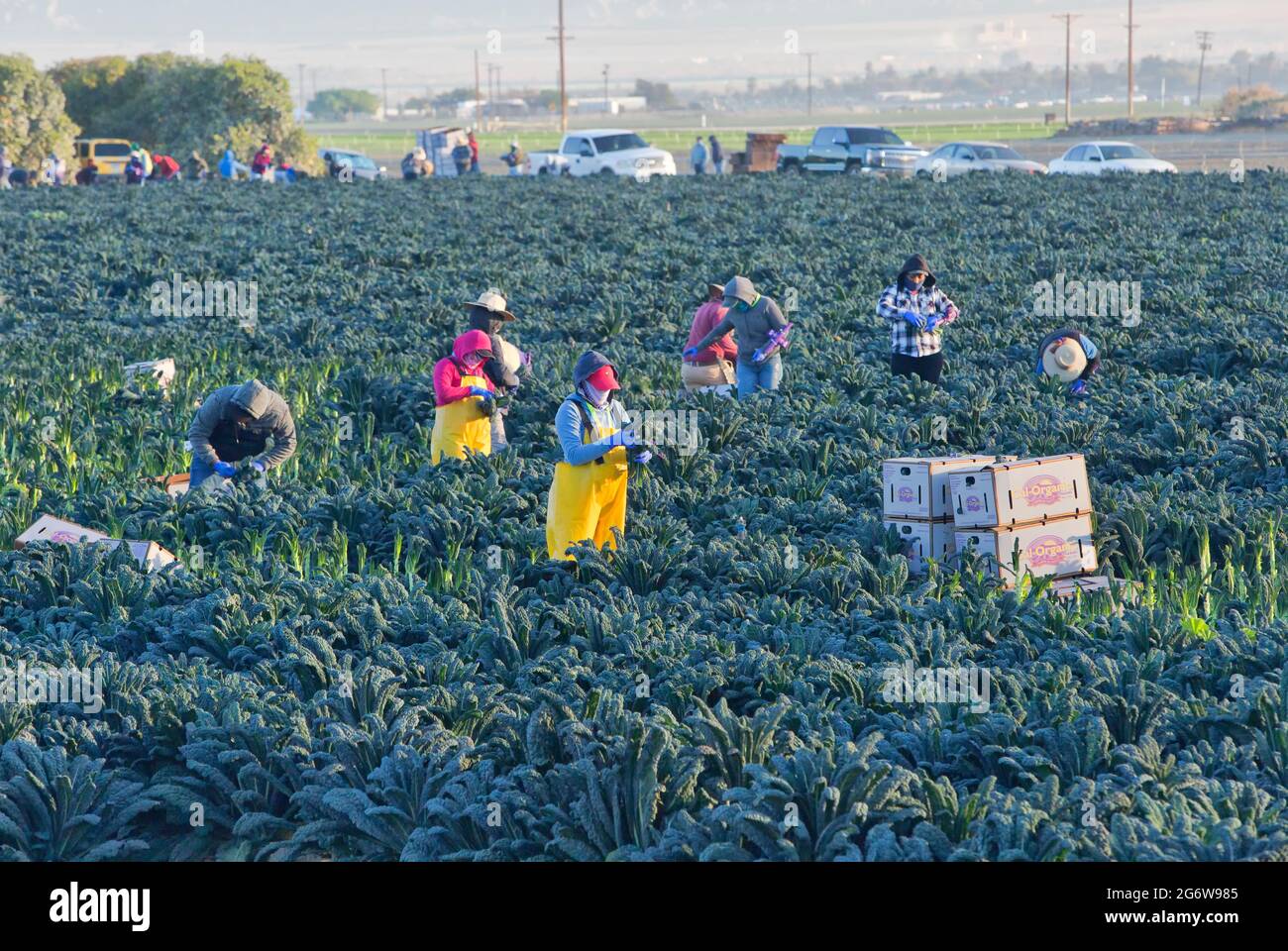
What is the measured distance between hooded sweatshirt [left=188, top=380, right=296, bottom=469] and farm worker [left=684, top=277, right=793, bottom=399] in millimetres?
4901

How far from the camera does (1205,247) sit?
29.6m

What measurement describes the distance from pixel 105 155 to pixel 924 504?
2590 inches

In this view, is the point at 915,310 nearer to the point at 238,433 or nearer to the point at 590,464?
the point at 590,464

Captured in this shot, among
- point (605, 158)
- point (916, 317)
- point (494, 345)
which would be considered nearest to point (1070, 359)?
point (916, 317)

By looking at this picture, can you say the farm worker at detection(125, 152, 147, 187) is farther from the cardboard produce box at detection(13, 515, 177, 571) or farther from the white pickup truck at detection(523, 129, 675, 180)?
the cardboard produce box at detection(13, 515, 177, 571)

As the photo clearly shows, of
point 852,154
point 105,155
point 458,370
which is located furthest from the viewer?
point 105,155

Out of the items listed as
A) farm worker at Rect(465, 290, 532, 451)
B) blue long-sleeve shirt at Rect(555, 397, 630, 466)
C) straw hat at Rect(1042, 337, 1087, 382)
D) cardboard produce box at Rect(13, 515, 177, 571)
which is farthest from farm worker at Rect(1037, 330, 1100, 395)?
cardboard produce box at Rect(13, 515, 177, 571)

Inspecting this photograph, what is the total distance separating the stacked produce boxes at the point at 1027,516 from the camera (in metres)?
10.5

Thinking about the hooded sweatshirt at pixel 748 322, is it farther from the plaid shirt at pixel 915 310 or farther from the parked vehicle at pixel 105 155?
the parked vehicle at pixel 105 155

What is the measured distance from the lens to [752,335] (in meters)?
16.8

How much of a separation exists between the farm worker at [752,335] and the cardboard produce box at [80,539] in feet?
21.3
